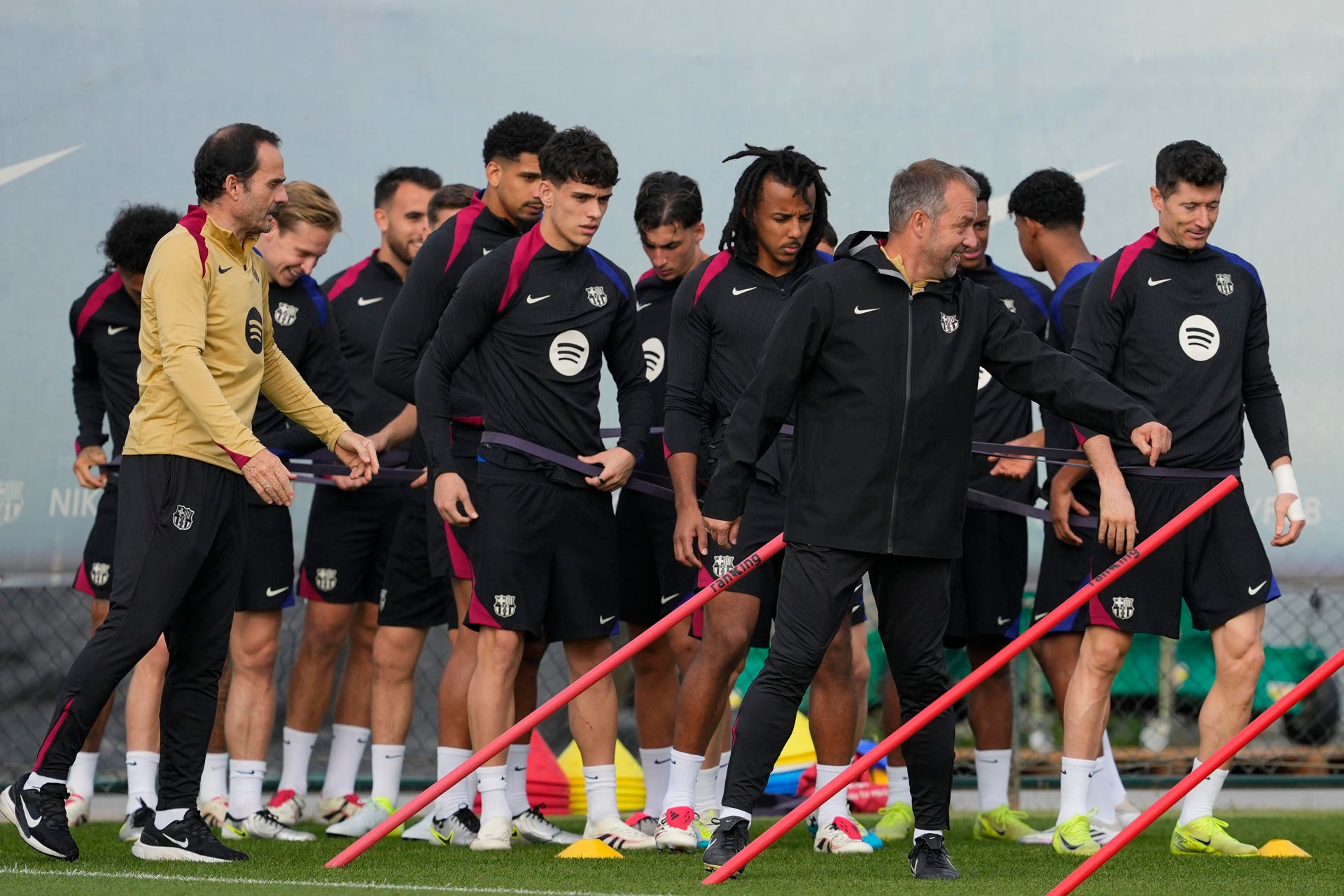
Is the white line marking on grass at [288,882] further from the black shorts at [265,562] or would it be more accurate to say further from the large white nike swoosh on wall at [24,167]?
the large white nike swoosh on wall at [24,167]

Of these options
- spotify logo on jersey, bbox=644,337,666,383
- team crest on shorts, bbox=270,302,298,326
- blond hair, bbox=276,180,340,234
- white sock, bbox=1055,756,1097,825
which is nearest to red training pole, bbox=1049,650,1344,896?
white sock, bbox=1055,756,1097,825

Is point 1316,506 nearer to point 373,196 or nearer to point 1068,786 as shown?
point 1068,786

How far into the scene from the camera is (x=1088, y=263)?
5.86 m

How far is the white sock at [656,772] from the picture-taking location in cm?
569

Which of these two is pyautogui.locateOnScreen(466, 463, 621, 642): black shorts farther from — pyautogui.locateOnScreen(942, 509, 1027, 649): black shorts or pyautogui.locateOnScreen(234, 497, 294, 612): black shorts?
pyautogui.locateOnScreen(942, 509, 1027, 649): black shorts

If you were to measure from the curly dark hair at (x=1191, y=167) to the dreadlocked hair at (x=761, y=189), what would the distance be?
3.30 feet

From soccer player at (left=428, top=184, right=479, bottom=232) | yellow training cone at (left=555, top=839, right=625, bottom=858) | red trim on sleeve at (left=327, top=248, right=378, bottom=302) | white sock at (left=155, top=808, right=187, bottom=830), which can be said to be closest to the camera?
white sock at (left=155, top=808, right=187, bottom=830)

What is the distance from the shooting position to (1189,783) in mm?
3979

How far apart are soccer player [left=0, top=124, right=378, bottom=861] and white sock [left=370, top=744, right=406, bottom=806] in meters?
1.05

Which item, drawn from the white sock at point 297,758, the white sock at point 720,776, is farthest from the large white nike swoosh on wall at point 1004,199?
the white sock at point 297,758

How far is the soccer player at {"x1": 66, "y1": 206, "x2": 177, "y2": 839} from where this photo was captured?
567 cm

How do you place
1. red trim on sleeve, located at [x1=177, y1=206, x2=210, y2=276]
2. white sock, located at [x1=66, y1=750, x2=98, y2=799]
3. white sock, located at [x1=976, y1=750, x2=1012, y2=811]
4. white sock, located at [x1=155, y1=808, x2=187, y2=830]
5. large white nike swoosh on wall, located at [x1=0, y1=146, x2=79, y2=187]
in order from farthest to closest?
large white nike swoosh on wall, located at [x1=0, y1=146, x2=79, y2=187], white sock, located at [x1=66, y1=750, x2=98, y2=799], white sock, located at [x1=976, y1=750, x2=1012, y2=811], white sock, located at [x1=155, y1=808, x2=187, y2=830], red trim on sleeve, located at [x1=177, y1=206, x2=210, y2=276]

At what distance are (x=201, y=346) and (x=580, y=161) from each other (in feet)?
4.07

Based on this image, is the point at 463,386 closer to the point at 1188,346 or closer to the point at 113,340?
the point at 113,340
